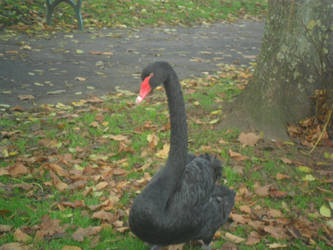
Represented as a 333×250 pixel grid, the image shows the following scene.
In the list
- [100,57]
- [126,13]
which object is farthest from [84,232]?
[126,13]

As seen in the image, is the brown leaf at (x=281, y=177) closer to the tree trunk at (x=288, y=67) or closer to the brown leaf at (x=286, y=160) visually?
the brown leaf at (x=286, y=160)

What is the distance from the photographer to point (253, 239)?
104 inches

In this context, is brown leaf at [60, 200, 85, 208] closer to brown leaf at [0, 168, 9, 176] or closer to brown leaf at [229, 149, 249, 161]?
brown leaf at [0, 168, 9, 176]

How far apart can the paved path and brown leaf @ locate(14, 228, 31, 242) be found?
2594 mm

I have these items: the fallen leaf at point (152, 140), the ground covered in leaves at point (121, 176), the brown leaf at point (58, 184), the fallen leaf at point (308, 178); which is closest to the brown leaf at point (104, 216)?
the ground covered in leaves at point (121, 176)

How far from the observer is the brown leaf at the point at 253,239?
262cm

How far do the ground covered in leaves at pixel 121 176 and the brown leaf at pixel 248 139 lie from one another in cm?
1

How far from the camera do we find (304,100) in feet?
12.9

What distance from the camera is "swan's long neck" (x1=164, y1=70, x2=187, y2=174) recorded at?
214 centimetres

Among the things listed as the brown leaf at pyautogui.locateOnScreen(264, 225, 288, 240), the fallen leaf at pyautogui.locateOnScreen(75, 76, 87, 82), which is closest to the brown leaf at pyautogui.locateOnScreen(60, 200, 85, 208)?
the brown leaf at pyautogui.locateOnScreen(264, 225, 288, 240)

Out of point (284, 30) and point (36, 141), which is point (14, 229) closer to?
point (36, 141)

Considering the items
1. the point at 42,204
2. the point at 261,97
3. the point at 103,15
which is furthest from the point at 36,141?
the point at 103,15

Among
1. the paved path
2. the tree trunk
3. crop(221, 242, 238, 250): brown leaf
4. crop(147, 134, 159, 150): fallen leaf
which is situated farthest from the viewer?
the paved path

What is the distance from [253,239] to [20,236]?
1656mm
